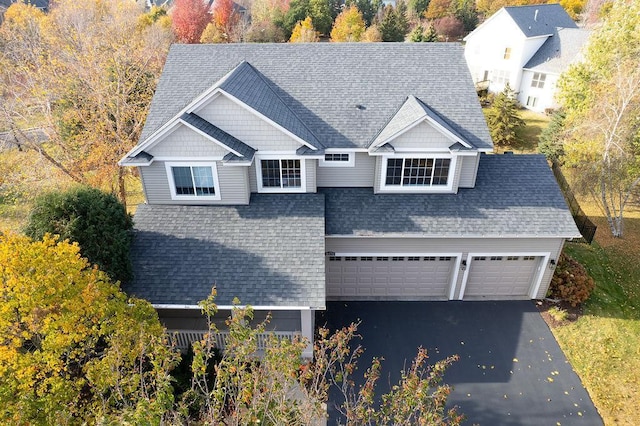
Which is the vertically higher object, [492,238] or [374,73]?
[374,73]

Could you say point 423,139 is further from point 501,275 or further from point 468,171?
point 501,275

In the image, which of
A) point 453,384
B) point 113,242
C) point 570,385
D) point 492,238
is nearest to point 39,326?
point 113,242

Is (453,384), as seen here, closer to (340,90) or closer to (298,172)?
(298,172)

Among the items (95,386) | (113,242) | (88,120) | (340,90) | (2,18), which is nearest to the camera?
(95,386)

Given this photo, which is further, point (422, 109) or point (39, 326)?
point (422, 109)

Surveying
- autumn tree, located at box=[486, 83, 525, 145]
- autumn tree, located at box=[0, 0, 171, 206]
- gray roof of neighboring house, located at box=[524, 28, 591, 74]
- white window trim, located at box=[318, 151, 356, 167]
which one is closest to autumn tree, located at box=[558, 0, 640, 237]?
autumn tree, located at box=[486, 83, 525, 145]

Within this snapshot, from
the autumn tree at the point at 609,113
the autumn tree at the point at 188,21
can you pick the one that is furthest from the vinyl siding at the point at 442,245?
the autumn tree at the point at 188,21

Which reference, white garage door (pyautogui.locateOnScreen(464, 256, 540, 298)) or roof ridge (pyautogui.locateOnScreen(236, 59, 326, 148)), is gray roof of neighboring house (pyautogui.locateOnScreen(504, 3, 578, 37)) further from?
roof ridge (pyautogui.locateOnScreen(236, 59, 326, 148))
